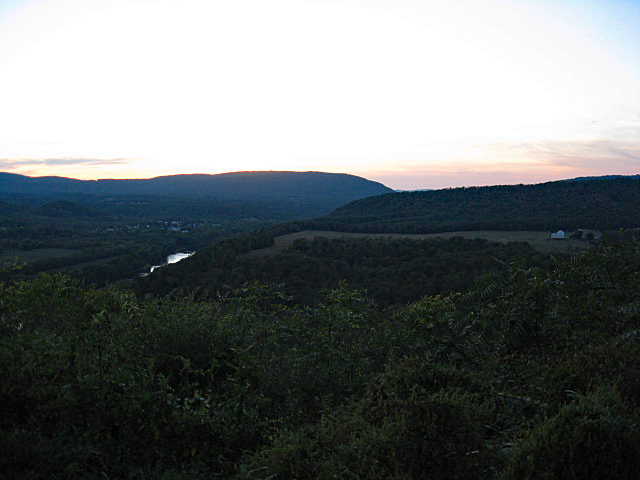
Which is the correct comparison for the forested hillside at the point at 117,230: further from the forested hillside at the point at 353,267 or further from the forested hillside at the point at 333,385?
the forested hillside at the point at 353,267

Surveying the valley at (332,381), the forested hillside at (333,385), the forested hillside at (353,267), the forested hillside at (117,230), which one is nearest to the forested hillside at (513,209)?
the forested hillside at (353,267)

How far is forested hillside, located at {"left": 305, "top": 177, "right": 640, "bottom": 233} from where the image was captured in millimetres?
59781

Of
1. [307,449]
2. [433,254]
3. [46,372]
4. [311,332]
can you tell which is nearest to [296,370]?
[311,332]

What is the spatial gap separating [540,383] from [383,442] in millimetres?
2091

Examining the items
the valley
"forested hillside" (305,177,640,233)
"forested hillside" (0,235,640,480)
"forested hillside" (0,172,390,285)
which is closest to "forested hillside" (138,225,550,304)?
"forested hillside" (0,172,390,285)

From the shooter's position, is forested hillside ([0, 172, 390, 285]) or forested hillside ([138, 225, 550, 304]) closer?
forested hillside ([138, 225, 550, 304])

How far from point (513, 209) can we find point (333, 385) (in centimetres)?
7793

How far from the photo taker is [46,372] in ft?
15.4

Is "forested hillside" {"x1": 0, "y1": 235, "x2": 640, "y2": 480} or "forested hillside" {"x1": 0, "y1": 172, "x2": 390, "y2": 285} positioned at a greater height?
"forested hillside" {"x1": 0, "y1": 235, "x2": 640, "y2": 480}

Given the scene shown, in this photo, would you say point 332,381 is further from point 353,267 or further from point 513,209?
point 513,209

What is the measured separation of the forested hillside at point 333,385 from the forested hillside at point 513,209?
53811 mm

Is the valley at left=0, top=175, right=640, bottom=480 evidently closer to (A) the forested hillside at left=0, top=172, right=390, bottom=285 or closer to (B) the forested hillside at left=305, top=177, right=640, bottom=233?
(A) the forested hillside at left=0, top=172, right=390, bottom=285

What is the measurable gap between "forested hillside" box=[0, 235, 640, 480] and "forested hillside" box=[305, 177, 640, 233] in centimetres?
5381

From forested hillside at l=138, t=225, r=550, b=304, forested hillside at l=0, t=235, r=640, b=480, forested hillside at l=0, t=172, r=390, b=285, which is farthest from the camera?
forested hillside at l=0, t=172, r=390, b=285
